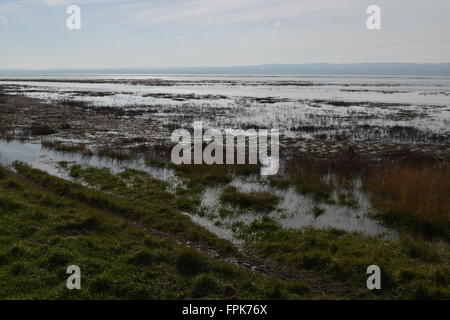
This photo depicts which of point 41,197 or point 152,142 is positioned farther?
point 152,142

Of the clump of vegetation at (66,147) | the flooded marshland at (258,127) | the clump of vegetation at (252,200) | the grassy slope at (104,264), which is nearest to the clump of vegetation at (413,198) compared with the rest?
the flooded marshland at (258,127)

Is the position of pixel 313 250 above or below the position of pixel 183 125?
below

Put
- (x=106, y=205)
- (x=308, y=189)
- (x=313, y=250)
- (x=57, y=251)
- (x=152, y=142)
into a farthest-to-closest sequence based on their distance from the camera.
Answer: (x=152, y=142) < (x=308, y=189) < (x=106, y=205) < (x=313, y=250) < (x=57, y=251)

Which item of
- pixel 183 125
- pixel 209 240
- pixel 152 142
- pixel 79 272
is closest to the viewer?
pixel 79 272

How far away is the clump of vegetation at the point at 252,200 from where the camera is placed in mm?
15844

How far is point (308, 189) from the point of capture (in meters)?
18.1

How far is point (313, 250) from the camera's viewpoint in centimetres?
1162

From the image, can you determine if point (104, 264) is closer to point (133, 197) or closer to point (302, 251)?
point (302, 251)

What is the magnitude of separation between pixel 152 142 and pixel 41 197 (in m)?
15.3

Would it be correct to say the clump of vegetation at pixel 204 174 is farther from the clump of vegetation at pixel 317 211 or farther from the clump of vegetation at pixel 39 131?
the clump of vegetation at pixel 39 131

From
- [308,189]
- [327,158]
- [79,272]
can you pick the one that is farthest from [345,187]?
[79,272]

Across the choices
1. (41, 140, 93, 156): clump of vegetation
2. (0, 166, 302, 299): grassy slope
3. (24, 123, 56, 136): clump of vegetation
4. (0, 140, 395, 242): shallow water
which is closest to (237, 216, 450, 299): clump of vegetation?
(0, 140, 395, 242): shallow water

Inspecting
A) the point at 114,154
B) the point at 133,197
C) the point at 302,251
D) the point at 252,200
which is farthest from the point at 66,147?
the point at 302,251

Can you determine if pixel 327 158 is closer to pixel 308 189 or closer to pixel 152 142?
pixel 308 189
